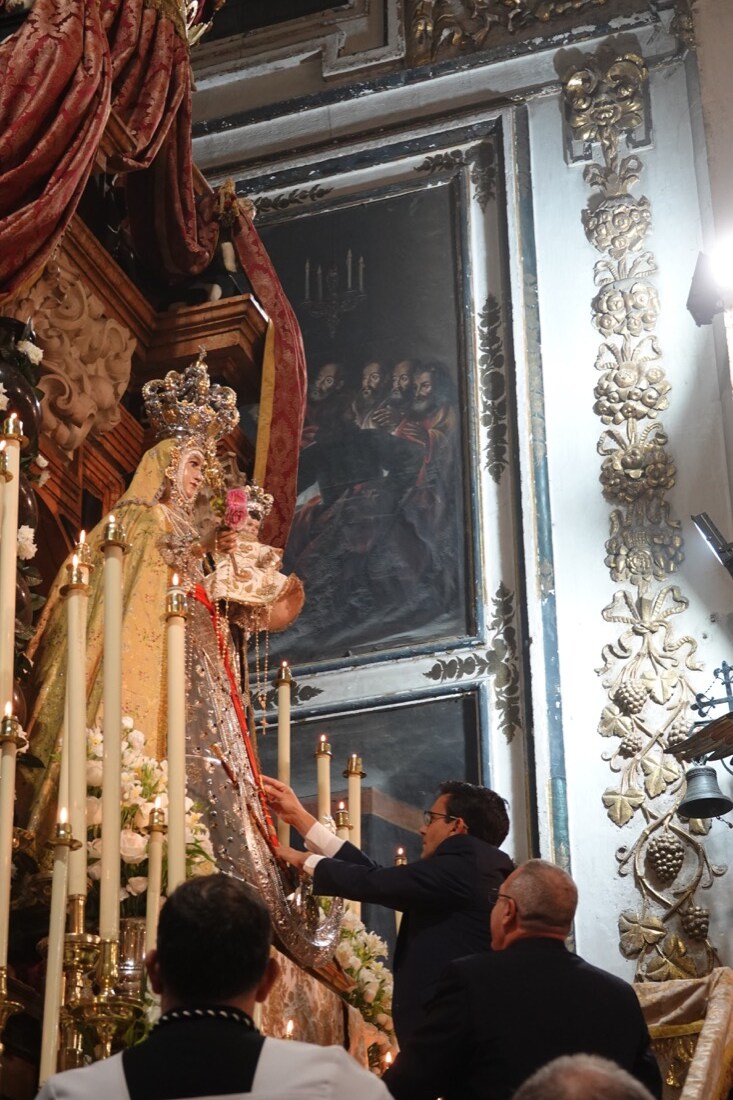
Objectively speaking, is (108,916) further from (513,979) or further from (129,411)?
(129,411)

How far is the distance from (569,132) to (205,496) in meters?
5.52

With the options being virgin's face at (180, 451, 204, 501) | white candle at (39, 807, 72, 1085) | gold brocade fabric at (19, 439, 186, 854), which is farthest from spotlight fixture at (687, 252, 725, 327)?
white candle at (39, 807, 72, 1085)

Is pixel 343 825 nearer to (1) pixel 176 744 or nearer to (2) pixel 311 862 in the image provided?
(2) pixel 311 862

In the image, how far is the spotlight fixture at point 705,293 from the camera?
8.09 metres

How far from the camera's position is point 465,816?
3.82 m

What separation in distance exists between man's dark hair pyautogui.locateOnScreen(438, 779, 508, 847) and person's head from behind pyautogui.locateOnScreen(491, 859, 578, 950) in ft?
3.17

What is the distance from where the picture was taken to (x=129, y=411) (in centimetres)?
492

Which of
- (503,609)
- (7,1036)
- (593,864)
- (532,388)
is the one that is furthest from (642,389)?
(7,1036)

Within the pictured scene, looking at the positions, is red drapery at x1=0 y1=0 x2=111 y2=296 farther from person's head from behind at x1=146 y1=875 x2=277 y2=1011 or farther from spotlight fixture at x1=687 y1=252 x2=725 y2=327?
spotlight fixture at x1=687 y1=252 x2=725 y2=327

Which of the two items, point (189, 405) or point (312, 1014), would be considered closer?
point (312, 1014)

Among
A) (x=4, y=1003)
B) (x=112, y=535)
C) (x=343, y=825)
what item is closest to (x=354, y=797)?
(x=343, y=825)

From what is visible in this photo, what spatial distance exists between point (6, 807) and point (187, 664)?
51.2 inches

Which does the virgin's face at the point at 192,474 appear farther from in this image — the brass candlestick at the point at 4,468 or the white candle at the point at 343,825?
the brass candlestick at the point at 4,468

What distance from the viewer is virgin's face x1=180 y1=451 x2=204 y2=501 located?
14.5 feet
